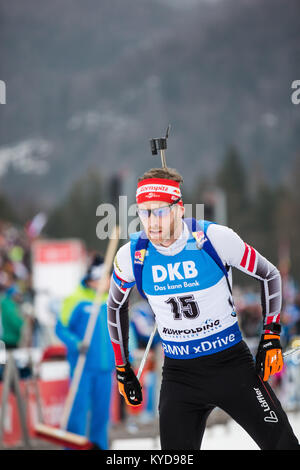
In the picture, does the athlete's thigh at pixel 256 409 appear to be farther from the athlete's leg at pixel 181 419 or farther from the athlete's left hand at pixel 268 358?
the athlete's leg at pixel 181 419

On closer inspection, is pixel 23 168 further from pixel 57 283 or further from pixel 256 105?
pixel 57 283

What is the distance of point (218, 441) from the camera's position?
8.00 metres

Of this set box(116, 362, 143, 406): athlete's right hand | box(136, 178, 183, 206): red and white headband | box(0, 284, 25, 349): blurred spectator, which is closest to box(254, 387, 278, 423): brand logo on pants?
box(116, 362, 143, 406): athlete's right hand

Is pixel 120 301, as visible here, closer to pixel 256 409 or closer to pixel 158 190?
pixel 158 190

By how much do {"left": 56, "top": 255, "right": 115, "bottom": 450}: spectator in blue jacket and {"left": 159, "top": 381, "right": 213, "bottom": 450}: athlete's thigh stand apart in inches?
130

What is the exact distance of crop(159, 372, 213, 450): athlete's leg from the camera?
362 centimetres

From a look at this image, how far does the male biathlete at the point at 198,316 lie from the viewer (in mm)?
3613

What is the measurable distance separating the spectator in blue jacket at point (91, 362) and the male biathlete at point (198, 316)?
328 cm

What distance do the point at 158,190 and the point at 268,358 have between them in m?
1.01

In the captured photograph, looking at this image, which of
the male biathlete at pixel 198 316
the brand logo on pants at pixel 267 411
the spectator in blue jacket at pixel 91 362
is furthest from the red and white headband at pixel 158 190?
the spectator in blue jacket at pixel 91 362

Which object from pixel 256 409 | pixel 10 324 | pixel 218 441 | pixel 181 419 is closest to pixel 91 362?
pixel 218 441

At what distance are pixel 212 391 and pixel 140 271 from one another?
0.70 meters
